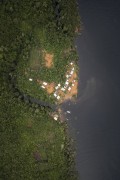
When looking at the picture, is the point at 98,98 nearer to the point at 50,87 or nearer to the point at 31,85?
the point at 50,87

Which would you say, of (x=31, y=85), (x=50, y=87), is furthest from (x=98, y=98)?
(x=31, y=85)

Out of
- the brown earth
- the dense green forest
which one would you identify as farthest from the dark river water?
the brown earth

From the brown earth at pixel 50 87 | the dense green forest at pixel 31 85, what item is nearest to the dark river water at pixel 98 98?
the dense green forest at pixel 31 85

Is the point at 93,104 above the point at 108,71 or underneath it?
underneath

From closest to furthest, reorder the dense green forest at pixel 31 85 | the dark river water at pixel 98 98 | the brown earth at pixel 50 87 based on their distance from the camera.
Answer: the dense green forest at pixel 31 85 → the brown earth at pixel 50 87 → the dark river water at pixel 98 98

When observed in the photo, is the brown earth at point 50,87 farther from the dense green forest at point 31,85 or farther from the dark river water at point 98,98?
the dark river water at point 98,98

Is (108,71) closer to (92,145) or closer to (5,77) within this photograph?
(92,145)

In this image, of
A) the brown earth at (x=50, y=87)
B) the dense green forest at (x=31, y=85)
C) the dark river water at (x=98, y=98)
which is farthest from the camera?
the dark river water at (x=98, y=98)

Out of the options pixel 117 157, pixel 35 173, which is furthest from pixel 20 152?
pixel 117 157
